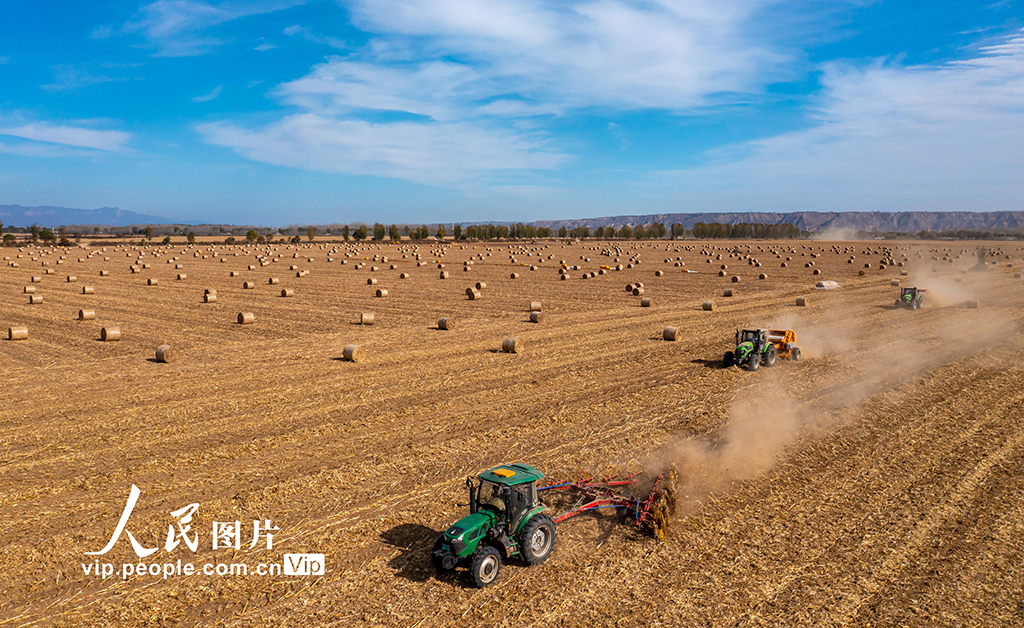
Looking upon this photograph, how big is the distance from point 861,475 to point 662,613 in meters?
6.67

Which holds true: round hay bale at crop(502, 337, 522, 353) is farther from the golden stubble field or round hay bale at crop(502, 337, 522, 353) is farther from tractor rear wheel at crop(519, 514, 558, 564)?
tractor rear wheel at crop(519, 514, 558, 564)

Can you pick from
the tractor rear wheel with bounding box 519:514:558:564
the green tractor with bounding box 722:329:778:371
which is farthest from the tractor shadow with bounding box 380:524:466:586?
the green tractor with bounding box 722:329:778:371

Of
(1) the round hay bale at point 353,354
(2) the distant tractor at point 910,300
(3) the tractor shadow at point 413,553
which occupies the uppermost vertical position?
(2) the distant tractor at point 910,300

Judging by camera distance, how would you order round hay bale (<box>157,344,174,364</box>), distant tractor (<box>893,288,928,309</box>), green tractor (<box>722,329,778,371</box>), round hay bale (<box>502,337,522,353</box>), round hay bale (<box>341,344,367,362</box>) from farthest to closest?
distant tractor (<box>893,288,928,309</box>)
round hay bale (<box>502,337,522,353</box>)
round hay bale (<box>341,344,367,362</box>)
round hay bale (<box>157,344,174,364</box>)
green tractor (<box>722,329,778,371</box>)

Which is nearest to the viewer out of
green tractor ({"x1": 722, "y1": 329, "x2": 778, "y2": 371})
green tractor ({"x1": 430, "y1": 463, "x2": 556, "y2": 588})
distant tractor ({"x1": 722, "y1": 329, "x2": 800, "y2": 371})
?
green tractor ({"x1": 430, "y1": 463, "x2": 556, "y2": 588})

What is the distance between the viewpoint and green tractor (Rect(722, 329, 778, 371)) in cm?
2116

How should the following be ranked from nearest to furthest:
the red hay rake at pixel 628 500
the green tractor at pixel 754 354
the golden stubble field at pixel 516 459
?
the golden stubble field at pixel 516 459 → the red hay rake at pixel 628 500 → the green tractor at pixel 754 354

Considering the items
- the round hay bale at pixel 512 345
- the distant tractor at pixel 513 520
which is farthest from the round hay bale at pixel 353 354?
the distant tractor at pixel 513 520

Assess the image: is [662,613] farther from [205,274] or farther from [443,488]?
[205,274]

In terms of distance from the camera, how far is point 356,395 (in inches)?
704

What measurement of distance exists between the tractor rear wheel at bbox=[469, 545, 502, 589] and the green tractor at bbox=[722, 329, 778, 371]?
1512 cm

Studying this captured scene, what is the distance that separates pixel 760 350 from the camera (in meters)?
21.5

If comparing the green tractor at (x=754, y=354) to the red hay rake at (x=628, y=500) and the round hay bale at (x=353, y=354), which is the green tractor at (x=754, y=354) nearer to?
the red hay rake at (x=628, y=500)

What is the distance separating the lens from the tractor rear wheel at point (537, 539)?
29.2 ft
